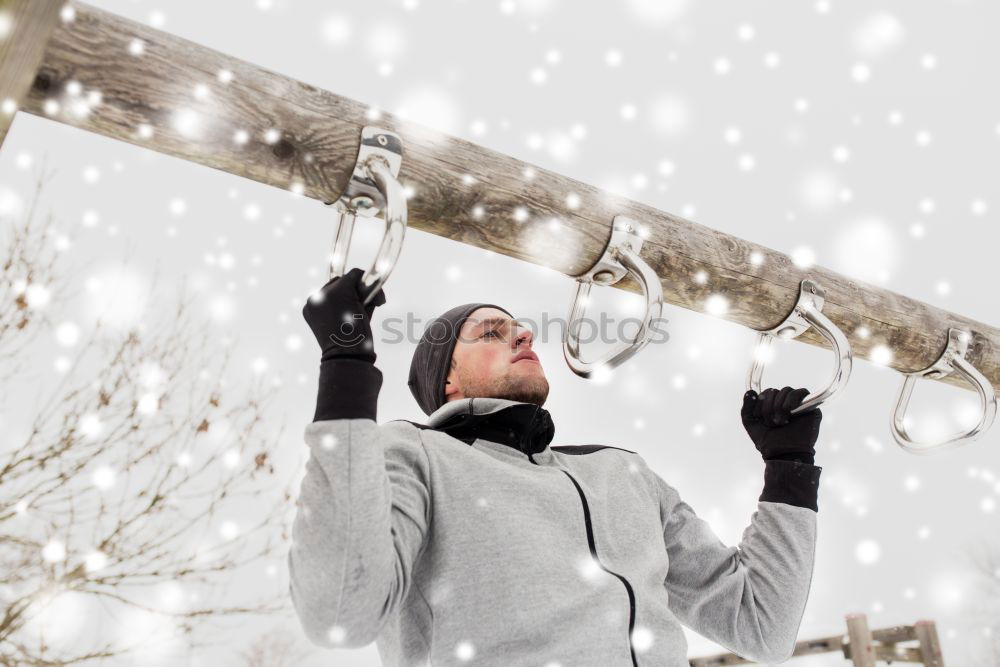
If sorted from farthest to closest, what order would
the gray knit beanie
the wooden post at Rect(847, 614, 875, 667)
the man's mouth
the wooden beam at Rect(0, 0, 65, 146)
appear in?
the wooden post at Rect(847, 614, 875, 667) → the gray knit beanie → the man's mouth → the wooden beam at Rect(0, 0, 65, 146)

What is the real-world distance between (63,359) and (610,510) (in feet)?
5.24

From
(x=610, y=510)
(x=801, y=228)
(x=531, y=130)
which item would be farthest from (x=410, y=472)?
(x=801, y=228)

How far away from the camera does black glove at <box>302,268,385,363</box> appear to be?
0.87 m

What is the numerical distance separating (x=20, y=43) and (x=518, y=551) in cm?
76

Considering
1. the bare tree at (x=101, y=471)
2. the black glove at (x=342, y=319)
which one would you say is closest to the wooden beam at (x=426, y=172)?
the black glove at (x=342, y=319)

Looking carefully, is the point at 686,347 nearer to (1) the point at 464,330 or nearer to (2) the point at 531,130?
(2) the point at 531,130

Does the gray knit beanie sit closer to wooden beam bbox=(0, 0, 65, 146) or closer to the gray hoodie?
the gray hoodie

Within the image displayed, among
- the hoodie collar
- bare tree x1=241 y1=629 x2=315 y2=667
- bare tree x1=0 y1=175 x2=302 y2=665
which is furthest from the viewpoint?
bare tree x1=241 y1=629 x2=315 y2=667

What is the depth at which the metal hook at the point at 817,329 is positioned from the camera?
4.05 feet

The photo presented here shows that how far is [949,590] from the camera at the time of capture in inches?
236

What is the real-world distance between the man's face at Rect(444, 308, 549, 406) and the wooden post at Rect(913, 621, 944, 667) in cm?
342

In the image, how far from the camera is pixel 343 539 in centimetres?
82

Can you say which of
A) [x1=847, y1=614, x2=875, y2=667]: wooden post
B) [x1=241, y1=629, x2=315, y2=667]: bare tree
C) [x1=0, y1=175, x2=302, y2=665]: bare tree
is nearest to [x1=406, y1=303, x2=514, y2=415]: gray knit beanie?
[x1=0, y1=175, x2=302, y2=665]: bare tree

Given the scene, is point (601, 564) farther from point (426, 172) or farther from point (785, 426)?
point (426, 172)
